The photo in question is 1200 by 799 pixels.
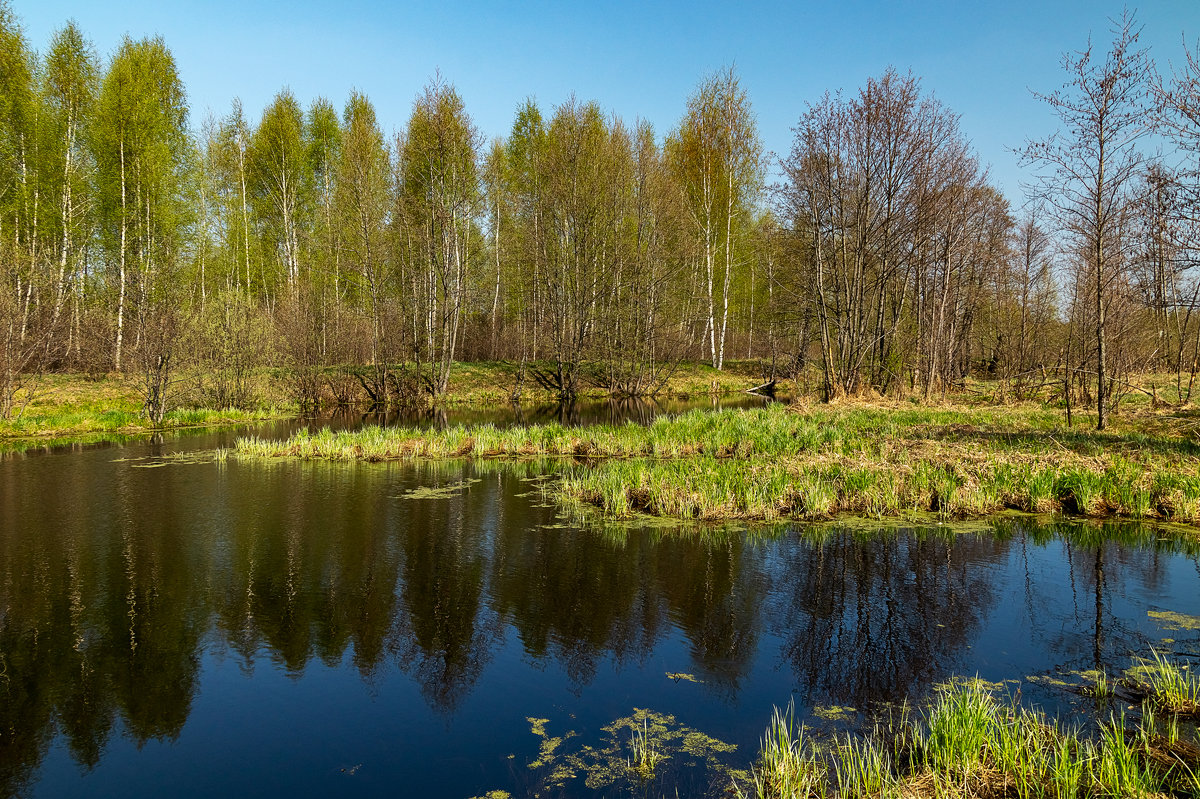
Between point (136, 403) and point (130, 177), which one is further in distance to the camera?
point (130, 177)

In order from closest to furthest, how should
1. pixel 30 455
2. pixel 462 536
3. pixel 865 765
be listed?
1. pixel 865 765
2. pixel 462 536
3. pixel 30 455

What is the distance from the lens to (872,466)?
1070cm

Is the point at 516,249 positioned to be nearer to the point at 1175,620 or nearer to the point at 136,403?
the point at 136,403

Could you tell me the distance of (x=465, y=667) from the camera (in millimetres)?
5641

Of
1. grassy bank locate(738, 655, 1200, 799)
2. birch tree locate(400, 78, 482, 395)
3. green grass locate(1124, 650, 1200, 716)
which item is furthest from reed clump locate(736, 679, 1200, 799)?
birch tree locate(400, 78, 482, 395)

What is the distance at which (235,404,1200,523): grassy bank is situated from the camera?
385 inches

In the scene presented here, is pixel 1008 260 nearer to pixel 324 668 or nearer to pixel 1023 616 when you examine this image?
pixel 1023 616

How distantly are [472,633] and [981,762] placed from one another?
164 inches

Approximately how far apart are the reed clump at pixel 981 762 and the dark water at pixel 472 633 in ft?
1.33

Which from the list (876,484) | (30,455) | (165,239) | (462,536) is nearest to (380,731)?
(462,536)

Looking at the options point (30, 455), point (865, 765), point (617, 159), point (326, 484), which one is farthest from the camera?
point (617, 159)

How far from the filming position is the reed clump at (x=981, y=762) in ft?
11.5

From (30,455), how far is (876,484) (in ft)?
59.1

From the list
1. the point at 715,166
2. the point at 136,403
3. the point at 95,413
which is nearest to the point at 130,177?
the point at 136,403
